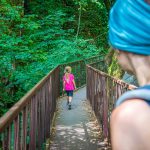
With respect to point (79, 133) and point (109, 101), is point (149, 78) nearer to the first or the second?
point (109, 101)

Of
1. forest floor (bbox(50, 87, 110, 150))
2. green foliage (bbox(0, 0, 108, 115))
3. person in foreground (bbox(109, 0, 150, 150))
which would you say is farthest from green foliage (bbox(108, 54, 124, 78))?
person in foreground (bbox(109, 0, 150, 150))

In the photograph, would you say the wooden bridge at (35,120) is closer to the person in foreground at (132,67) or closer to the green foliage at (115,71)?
the green foliage at (115,71)

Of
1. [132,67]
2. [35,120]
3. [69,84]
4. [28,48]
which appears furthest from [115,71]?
[132,67]

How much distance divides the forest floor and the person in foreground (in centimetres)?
677

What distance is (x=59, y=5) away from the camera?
2605cm

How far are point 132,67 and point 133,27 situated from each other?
0.12 metres

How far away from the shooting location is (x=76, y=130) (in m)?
9.33

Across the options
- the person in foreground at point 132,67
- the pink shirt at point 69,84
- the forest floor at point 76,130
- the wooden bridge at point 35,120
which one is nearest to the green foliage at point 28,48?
the pink shirt at point 69,84

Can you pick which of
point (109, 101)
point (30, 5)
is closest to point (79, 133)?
point (109, 101)

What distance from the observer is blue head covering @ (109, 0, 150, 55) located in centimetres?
95

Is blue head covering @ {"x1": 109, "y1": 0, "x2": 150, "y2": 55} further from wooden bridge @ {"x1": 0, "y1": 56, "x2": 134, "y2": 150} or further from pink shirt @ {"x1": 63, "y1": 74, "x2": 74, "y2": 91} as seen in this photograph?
pink shirt @ {"x1": 63, "y1": 74, "x2": 74, "y2": 91}

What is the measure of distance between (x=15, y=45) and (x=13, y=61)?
0.73 m

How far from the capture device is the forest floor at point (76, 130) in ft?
25.8

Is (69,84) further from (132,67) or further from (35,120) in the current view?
(132,67)
